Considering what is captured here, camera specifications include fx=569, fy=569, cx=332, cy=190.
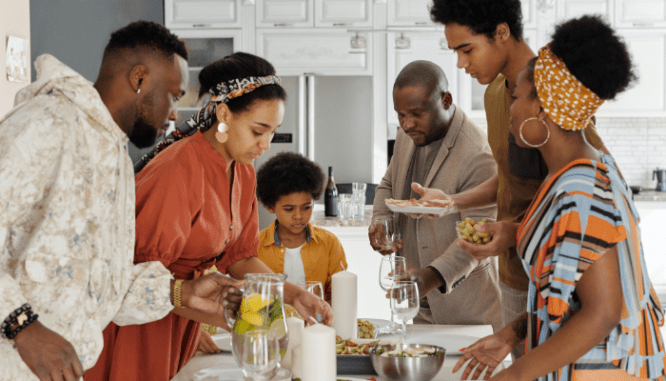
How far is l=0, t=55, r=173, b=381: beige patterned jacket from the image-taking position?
3.39ft

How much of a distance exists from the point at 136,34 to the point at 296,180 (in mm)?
1317

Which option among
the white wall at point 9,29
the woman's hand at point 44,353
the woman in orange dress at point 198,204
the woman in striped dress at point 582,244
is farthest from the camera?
the white wall at point 9,29

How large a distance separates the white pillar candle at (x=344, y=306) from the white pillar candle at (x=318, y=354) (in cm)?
56

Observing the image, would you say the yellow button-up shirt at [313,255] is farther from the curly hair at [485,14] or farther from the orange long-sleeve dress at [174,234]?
the curly hair at [485,14]

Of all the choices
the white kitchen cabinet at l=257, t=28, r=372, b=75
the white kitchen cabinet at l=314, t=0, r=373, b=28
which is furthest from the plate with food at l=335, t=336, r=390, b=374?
the white kitchen cabinet at l=314, t=0, r=373, b=28

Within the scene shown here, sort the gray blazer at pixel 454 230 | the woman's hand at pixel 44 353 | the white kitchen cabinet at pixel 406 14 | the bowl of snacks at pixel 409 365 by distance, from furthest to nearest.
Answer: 1. the white kitchen cabinet at pixel 406 14
2. the gray blazer at pixel 454 230
3. the bowl of snacks at pixel 409 365
4. the woman's hand at pixel 44 353

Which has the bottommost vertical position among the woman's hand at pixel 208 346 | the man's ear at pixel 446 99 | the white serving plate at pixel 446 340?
the white serving plate at pixel 446 340

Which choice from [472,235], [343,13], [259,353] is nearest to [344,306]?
[472,235]

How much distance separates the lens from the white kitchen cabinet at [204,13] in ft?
16.5

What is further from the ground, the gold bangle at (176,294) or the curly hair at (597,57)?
the curly hair at (597,57)

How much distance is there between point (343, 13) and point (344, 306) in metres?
3.80

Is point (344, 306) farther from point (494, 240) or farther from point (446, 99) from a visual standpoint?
point (446, 99)

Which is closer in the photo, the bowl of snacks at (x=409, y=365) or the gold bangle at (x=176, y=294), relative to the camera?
the bowl of snacks at (x=409, y=365)

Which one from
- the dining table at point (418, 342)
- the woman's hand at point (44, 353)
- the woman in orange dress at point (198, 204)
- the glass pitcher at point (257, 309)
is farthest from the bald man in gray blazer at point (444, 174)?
the woman's hand at point (44, 353)
